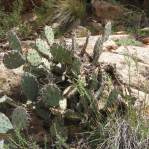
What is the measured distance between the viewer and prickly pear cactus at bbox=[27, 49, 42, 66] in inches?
190

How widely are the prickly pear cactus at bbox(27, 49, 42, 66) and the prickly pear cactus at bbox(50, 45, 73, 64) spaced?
150mm

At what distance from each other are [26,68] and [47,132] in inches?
25.2

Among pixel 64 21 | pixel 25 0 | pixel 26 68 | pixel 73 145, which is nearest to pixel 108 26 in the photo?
pixel 26 68

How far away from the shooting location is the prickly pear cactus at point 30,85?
4.77m

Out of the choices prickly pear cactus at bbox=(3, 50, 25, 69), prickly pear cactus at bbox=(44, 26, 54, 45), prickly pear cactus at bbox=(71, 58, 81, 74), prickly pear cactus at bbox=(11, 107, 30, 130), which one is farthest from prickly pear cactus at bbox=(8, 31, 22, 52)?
prickly pear cactus at bbox=(11, 107, 30, 130)

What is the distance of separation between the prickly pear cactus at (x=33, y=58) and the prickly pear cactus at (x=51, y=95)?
422 mm

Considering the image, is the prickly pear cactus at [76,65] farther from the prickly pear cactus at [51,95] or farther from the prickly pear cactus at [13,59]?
the prickly pear cactus at [13,59]

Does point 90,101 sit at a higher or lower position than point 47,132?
higher

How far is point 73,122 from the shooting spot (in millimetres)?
4918

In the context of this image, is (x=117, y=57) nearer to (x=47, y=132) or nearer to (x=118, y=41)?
(x=118, y=41)

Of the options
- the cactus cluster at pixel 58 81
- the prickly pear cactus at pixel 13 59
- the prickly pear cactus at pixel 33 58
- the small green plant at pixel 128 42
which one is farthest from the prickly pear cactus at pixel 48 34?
the small green plant at pixel 128 42

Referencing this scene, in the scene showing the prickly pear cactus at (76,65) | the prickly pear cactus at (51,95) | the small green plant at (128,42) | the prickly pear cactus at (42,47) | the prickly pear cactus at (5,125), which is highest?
the prickly pear cactus at (42,47)

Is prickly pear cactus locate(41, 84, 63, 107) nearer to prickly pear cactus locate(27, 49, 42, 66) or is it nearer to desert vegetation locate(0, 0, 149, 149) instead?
desert vegetation locate(0, 0, 149, 149)

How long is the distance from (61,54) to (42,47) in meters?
0.25
